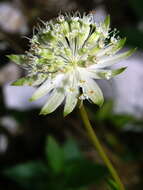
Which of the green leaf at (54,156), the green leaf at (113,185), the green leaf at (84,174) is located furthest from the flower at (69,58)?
the green leaf at (54,156)

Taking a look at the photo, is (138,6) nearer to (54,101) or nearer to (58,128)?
(58,128)

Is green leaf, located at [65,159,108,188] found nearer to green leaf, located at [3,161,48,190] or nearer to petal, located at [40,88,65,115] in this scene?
green leaf, located at [3,161,48,190]

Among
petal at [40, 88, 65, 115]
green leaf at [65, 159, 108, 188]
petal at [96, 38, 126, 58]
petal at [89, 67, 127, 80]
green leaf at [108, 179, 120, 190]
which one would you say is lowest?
green leaf at [65, 159, 108, 188]

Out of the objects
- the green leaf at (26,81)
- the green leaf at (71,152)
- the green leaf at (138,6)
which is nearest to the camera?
the green leaf at (26,81)

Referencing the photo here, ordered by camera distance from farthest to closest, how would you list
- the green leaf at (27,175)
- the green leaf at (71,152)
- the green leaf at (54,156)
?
1. the green leaf at (71,152)
2. the green leaf at (27,175)
3. the green leaf at (54,156)

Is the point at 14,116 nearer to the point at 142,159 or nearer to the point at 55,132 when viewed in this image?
the point at 55,132

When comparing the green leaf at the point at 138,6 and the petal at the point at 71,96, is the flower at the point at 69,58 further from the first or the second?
the green leaf at the point at 138,6

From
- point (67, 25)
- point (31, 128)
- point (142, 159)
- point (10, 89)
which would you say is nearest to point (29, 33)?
point (10, 89)

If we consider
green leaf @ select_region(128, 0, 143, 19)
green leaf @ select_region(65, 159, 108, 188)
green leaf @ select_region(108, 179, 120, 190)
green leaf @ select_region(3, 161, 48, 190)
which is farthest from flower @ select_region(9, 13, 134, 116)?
green leaf @ select_region(128, 0, 143, 19)

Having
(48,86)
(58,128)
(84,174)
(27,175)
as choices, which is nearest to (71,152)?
(27,175)
